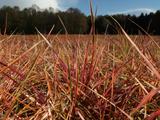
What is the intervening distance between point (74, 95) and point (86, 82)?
0.31ft

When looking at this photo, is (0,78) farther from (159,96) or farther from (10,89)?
(159,96)

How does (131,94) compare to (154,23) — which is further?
(154,23)

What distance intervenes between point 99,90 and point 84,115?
0.17 metres

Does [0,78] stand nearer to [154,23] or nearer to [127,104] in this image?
[127,104]

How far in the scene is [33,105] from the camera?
3.55 ft

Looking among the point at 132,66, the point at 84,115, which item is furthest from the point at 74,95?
the point at 132,66

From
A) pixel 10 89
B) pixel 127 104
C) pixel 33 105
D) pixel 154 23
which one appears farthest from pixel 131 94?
pixel 154 23

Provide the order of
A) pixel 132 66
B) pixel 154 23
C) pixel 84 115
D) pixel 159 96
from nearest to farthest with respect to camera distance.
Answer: pixel 84 115
pixel 159 96
pixel 132 66
pixel 154 23

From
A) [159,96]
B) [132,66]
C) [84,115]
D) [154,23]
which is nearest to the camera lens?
[84,115]

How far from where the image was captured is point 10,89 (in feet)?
3.99

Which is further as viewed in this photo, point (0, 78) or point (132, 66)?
point (132, 66)

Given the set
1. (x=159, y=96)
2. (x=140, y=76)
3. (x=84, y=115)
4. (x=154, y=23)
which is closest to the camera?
(x=84, y=115)

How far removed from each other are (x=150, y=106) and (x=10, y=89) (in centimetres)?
45

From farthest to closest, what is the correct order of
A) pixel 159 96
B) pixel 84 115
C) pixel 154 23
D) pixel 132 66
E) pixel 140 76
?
pixel 154 23 → pixel 132 66 → pixel 140 76 → pixel 159 96 → pixel 84 115
